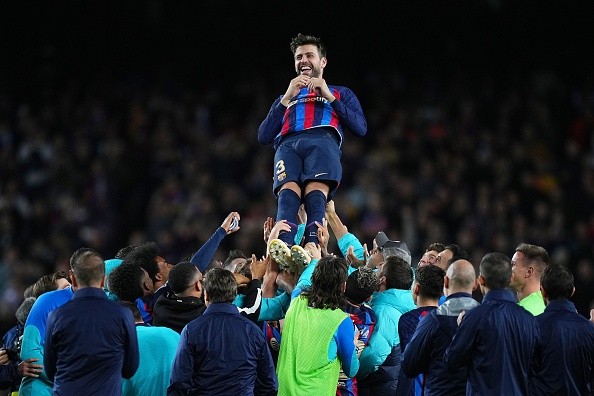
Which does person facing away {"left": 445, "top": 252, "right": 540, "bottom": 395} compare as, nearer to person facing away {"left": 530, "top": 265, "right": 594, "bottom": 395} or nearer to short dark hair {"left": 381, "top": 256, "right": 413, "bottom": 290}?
person facing away {"left": 530, "top": 265, "right": 594, "bottom": 395}

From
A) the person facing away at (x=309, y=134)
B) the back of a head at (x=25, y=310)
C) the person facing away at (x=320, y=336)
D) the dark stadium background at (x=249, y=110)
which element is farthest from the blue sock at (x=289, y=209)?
the dark stadium background at (x=249, y=110)

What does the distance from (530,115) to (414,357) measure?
10568 mm

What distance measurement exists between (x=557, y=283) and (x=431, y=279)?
748 mm

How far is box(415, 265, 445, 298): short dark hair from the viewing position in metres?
6.08

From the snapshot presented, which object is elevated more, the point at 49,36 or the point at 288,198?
the point at 49,36

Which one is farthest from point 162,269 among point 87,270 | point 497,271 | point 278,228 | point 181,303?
point 497,271

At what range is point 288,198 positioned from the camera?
7195 mm

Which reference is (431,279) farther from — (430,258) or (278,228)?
(430,258)

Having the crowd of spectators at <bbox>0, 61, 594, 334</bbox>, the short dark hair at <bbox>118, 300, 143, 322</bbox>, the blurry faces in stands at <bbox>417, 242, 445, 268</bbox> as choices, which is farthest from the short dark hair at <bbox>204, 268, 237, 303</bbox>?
the crowd of spectators at <bbox>0, 61, 594, 334</bbox>

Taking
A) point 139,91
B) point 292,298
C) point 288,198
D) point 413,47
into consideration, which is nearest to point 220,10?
point 139,91

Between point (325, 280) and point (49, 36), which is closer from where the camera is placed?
point (325, 280)

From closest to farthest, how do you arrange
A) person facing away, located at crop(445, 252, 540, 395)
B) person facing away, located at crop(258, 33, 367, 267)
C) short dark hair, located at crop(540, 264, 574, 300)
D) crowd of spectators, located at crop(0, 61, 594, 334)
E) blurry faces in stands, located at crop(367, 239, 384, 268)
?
person facing away, located at crop(445, 252, 540, 395) < short dark hair, located at crop(540, 264, 574, 300) < person facing away, located at crop(258, 33, 367, 267) < blurry faces in stands, located at crop(367, 239, 384, 268) < crowd of spectators, located at crop(0, 61, 594, 334)

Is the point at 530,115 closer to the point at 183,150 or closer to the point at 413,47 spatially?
the point at 413,47

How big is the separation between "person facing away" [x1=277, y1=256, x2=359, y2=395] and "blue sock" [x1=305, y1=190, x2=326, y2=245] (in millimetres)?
1110
